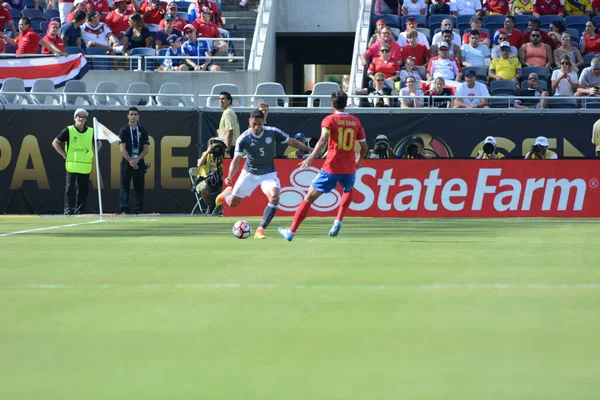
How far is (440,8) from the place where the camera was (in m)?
27.2

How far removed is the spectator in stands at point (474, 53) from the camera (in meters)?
24.7

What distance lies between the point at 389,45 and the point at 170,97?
513cm

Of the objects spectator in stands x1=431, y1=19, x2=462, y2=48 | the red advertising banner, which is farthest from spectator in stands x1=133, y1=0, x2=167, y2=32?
the red advertising banner

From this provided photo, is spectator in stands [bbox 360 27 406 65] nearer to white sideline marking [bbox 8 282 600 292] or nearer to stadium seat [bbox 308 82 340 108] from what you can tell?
stadium seat [bbox 308 82 340 108]

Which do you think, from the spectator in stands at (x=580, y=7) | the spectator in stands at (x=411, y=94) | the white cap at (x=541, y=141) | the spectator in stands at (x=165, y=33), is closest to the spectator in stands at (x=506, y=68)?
the spectator in stands at (x=411, y=94)

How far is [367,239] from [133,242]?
3177mm

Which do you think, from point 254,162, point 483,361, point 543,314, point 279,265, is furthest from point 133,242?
point 483,361

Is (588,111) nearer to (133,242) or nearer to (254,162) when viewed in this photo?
(254,162)

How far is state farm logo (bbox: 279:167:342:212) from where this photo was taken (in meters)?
20.7

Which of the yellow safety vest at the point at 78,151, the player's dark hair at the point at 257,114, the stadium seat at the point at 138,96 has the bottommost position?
the yellow safety vest at the point at 78,151

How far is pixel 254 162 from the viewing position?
15.5 m

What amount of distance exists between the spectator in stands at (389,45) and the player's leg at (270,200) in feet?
30.9

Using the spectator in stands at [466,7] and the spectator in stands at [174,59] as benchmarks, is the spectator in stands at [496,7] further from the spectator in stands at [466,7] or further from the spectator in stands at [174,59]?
the spectator in stands at [174,59]

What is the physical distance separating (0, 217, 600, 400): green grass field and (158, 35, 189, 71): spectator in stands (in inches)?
500
